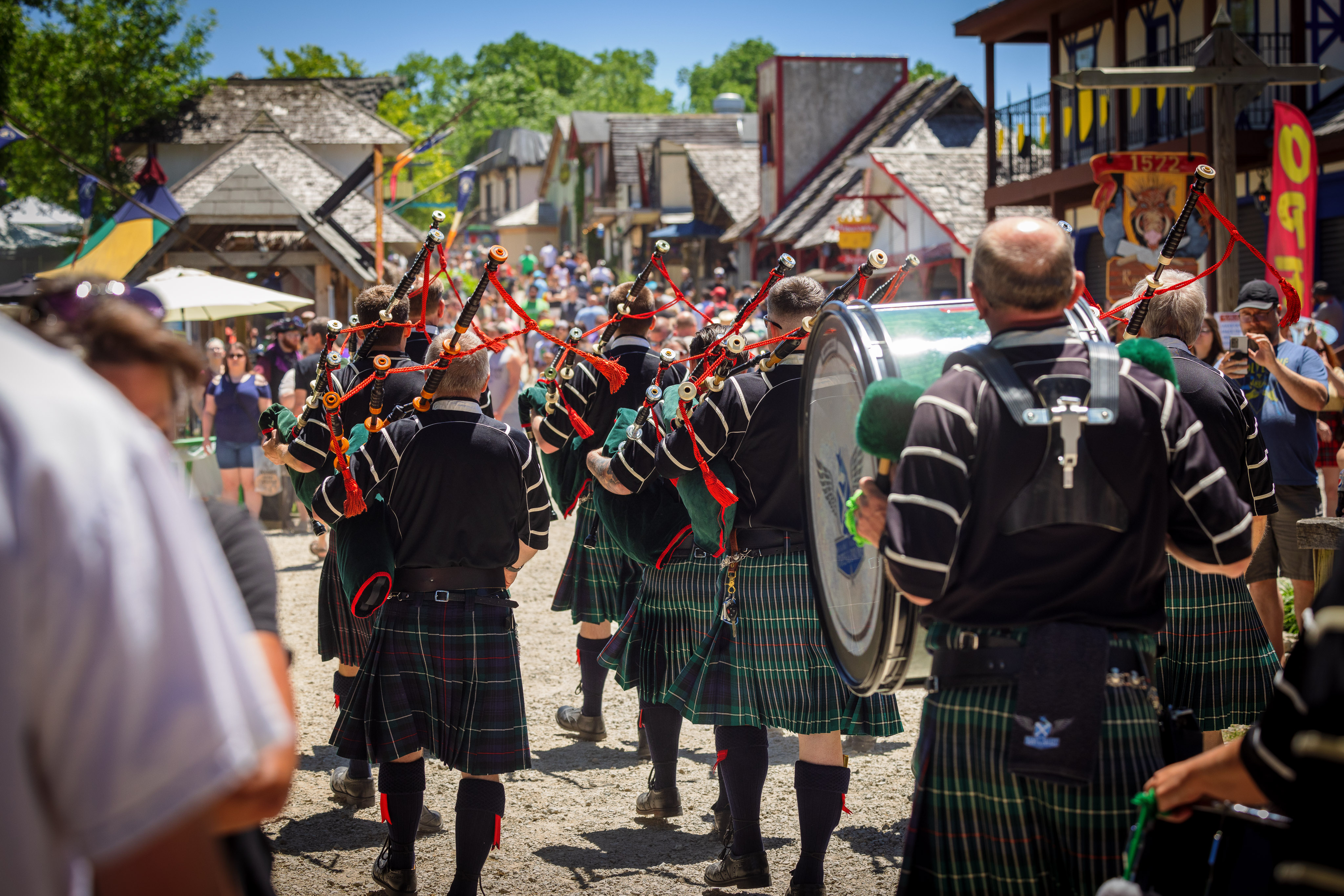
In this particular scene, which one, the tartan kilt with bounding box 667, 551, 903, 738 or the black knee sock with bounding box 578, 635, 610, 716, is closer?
the tartan kilt with bounding box 667, 551, 903, 738

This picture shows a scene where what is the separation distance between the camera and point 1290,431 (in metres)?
5.66

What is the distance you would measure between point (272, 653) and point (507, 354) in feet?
25.4

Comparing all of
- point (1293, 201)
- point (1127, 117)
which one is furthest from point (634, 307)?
point (1127, 117)

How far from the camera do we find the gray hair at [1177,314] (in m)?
3.81

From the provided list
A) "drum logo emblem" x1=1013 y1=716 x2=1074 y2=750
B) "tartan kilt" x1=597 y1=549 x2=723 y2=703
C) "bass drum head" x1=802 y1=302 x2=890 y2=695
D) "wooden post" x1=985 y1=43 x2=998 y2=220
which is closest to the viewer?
"drum logo emblem" x1=1013 y1=716 x2=1074 y2=750

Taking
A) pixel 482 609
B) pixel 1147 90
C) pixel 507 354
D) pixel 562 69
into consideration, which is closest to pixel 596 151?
pixel 1147 90

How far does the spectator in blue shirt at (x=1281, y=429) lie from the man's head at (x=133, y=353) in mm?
4760

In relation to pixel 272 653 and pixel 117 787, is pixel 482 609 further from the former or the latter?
pixel 117 787

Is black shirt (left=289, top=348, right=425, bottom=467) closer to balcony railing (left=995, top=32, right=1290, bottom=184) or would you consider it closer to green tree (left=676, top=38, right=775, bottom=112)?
balcony railing (left=995, top=32, right=1290, bottom=184)

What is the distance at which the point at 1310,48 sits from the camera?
11977 mm

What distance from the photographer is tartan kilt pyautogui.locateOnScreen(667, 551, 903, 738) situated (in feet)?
12.0

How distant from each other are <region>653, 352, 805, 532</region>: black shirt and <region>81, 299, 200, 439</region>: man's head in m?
2.34

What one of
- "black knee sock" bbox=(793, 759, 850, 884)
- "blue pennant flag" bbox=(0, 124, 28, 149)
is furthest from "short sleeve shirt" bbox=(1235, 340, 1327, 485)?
"blue pennant flag" bbox=(0, 124, 28, 149)

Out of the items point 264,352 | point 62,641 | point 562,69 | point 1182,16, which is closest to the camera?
point 62,641
